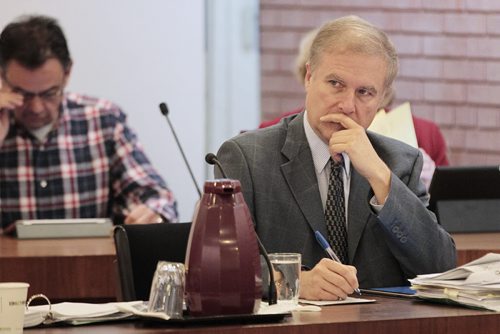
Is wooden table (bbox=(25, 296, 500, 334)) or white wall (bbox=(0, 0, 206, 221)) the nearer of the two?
wooden table (bbox=(25, 296, 500, 334))

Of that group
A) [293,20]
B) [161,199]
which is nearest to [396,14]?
[293,20]

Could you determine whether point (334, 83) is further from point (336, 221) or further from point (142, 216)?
point (142, 216)

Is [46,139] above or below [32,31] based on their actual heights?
below

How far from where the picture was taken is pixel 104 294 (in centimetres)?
335

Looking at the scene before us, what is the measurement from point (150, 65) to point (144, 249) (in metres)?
2.41

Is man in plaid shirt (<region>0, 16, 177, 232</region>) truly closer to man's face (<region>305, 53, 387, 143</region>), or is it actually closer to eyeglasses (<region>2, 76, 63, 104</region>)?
eyeglasses (<region>2, 76, 63, 104</region>)

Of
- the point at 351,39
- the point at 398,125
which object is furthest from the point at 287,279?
the point at 398,125

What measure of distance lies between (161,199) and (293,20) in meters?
1.56

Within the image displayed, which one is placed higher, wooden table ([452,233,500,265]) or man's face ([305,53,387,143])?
man's face ([305,53,387,143])

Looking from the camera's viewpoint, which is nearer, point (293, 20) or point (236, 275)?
point (236, 275)

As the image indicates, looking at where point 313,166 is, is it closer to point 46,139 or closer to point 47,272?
point 47,272

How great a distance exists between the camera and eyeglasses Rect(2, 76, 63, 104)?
14.2 ft

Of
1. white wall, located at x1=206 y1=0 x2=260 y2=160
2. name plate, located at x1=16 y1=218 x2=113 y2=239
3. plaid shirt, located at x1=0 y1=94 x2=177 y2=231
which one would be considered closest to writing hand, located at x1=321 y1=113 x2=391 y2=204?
name plate, located at x1=16 y1=218 x2=113 y2=239

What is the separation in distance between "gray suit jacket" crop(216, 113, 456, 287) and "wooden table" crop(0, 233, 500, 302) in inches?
21.9
